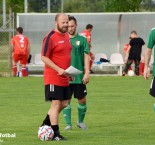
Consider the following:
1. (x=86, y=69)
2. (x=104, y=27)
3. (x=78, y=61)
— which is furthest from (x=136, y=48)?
(x=86, y=69)

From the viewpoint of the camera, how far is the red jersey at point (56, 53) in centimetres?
1162

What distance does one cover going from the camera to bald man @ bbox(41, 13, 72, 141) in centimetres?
1160

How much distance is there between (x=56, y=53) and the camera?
11.7 m

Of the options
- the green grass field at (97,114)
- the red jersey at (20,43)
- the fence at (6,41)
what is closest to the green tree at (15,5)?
the fence at (6,41)

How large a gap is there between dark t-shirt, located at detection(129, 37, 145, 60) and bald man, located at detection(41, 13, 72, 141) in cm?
1920

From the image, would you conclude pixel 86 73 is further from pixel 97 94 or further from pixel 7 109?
pixel 97 94

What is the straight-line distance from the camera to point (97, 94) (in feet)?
72.2

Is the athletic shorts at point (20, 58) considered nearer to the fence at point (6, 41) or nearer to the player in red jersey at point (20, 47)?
the player in red jersey at point (20, 47)

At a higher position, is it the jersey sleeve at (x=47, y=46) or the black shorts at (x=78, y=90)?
the jersey sleeve at (x=47, y=46)

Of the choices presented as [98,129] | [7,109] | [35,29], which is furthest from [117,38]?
[98,129]

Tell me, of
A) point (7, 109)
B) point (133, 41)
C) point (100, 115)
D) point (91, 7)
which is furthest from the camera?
point (91, 7)

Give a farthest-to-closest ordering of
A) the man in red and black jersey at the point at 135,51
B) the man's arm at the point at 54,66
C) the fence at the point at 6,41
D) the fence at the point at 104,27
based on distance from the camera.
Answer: the fence at the point at 104,27 → the fence at the point at 6,41 → the man in red and black jersey at the point at 135,51 → the man's arm at the point at 54,66

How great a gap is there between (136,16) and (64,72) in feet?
74.5

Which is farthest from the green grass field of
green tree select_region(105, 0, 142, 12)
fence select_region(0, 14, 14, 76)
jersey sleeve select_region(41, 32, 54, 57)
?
green tree select_region(105, 0, 142, 12)
